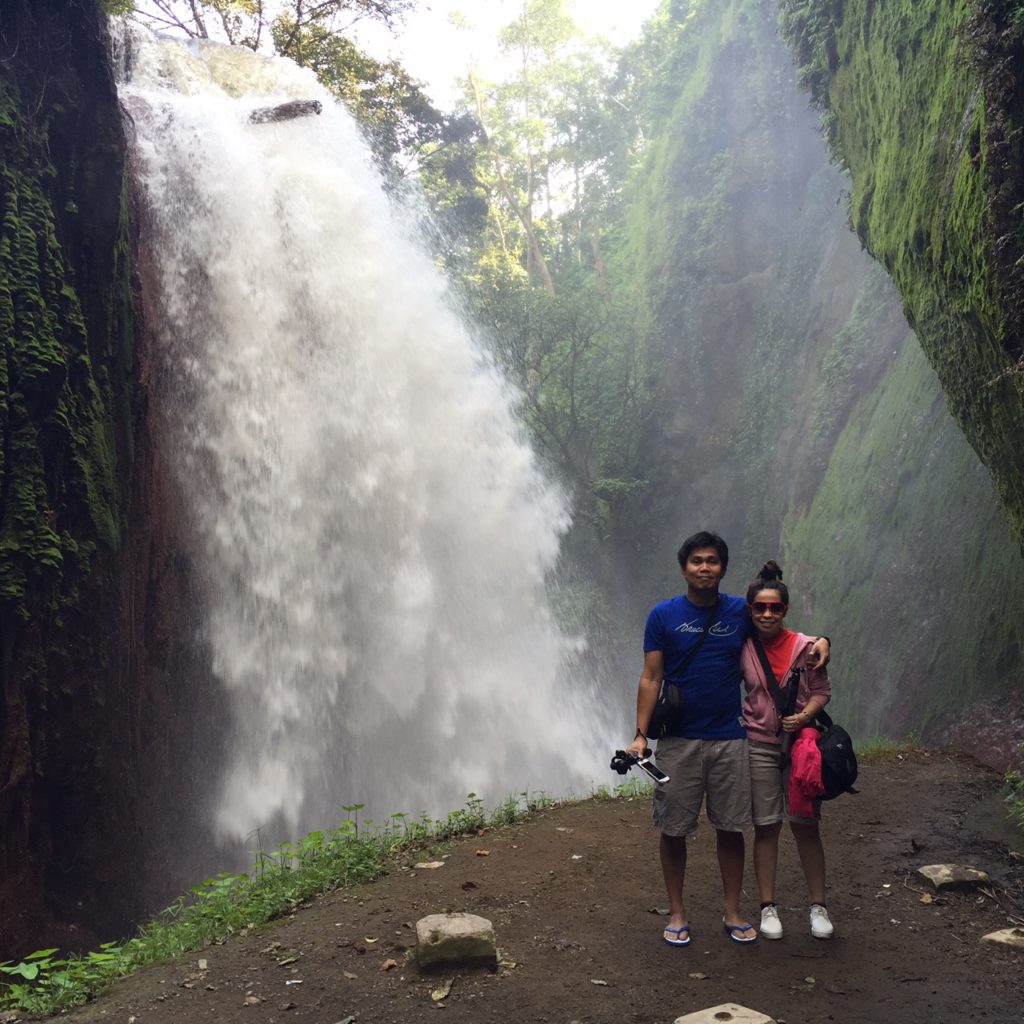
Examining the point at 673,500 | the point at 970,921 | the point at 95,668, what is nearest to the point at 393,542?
the point at 95,668

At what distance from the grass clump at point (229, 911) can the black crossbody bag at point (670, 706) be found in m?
2.39

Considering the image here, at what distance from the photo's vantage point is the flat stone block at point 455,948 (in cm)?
363

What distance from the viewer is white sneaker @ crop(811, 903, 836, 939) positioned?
12.3ft

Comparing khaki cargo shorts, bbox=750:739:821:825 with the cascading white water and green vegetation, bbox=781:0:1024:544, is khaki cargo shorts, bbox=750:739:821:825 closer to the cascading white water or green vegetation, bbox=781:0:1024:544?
green vegetation, bbox=781:0:1024:544

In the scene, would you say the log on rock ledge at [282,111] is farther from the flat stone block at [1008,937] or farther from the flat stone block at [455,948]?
the flat stone block at [1008,937]

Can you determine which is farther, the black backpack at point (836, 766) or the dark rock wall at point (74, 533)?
the dark rock wall at point (74, 533)

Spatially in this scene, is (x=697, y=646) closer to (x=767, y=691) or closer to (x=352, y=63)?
(x=767, y=691)

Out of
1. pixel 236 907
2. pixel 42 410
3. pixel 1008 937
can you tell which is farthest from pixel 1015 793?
pixel 42 410

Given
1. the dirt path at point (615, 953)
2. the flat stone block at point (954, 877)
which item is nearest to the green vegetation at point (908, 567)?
the dirt path at point (615, 953)

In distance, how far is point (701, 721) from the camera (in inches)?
145

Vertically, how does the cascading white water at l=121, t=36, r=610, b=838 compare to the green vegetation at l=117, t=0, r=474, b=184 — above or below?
below

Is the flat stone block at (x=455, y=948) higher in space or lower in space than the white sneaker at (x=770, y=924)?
higher

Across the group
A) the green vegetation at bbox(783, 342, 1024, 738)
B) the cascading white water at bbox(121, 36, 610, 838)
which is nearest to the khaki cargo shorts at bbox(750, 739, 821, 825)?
the green vegetation at bbox(783, 342, 1024, 738)

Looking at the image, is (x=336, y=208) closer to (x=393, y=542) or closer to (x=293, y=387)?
(x=293, y=387)
